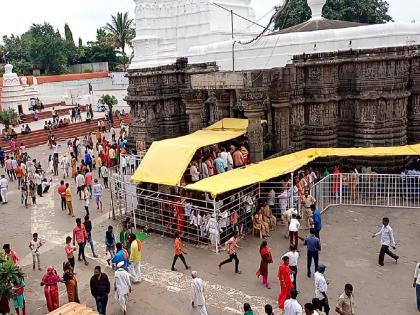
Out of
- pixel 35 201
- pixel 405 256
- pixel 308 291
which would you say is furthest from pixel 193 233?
pixel 35 201

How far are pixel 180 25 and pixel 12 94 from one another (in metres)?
17.7

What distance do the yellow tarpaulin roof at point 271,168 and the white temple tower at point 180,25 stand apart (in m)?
10.6

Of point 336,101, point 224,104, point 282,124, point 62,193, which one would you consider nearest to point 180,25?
point 224,104

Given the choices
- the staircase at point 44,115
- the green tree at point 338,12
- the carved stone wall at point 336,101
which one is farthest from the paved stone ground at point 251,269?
the green tree at point 338,12

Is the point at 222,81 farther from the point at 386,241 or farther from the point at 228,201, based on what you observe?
the point at 386,241

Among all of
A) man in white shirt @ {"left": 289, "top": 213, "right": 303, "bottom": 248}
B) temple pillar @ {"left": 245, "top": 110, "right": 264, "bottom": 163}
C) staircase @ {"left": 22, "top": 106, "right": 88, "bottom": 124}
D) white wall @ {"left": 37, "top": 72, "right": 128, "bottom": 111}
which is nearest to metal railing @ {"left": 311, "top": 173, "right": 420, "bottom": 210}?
temple pillar @ {"left": 245, "top": 110, "right": 264, "bottom": 163}

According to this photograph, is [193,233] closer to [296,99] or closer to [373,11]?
[296,99]

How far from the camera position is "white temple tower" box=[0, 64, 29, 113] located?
3494cm

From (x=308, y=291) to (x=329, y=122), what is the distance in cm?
755

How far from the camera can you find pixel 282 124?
50.2ft

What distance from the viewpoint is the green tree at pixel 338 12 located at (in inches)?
1358

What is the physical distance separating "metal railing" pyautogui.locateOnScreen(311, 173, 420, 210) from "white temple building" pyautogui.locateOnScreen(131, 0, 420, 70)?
3.94 meters

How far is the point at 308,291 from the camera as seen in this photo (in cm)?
875

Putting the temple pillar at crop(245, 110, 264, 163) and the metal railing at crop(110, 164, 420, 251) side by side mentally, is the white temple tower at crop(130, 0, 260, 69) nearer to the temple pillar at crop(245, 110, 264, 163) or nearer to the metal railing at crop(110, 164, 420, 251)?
the temple pillar at crop(245, 110, 264, 163)
